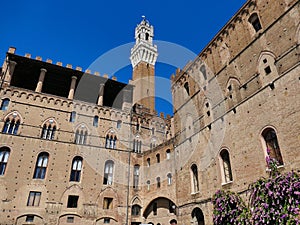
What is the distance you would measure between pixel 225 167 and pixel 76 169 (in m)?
14.2

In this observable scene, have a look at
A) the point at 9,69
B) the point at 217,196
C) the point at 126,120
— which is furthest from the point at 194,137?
the point at 9,69

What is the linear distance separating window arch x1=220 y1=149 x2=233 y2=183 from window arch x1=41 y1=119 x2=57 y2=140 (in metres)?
16.0

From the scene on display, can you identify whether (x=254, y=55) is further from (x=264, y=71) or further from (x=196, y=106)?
(x=196, y=106)

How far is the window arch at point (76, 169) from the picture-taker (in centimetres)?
2222

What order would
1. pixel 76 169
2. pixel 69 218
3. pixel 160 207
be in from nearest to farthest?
pixel 69 218 < pixel 160 207 < pixel 76 169

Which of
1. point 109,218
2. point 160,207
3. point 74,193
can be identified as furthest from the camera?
point 160,207

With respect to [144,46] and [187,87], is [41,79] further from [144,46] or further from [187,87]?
[144,46]

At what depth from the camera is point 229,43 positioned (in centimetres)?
1683

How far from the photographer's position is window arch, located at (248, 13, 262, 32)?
49.2ft

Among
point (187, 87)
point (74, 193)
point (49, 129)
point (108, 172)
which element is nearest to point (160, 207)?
point (108, 172)

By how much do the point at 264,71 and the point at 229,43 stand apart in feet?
14.1

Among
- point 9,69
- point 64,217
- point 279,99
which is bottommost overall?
point 64,217

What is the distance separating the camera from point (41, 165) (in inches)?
838

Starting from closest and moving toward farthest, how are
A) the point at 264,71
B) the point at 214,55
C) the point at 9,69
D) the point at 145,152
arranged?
the point at 264,71
the point at 214,55
the point at 9,69
the point at 145,152
